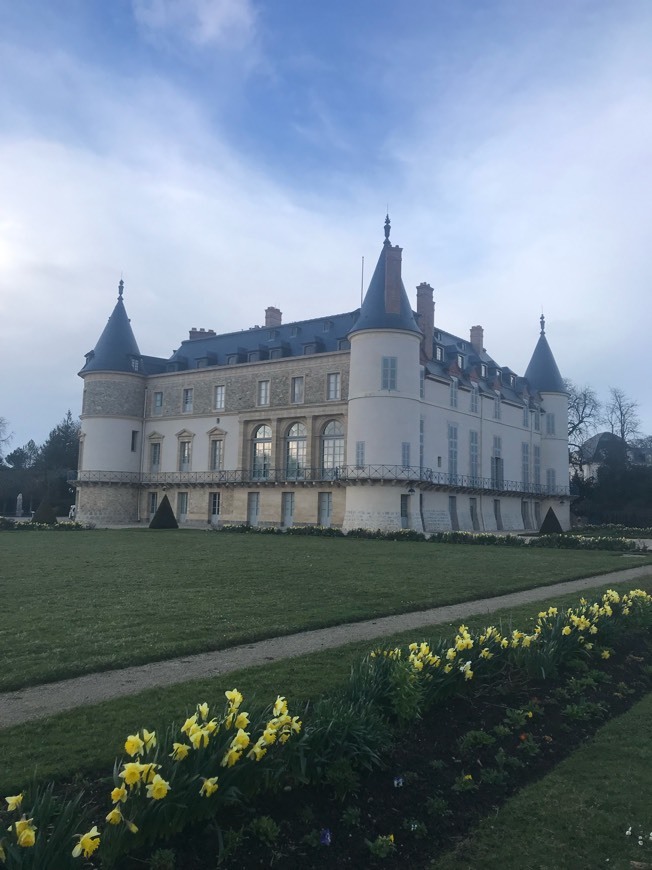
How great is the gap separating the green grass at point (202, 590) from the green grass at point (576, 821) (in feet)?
13.4

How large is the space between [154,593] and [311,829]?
8.29 m

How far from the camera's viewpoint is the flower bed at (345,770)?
11.4 feet

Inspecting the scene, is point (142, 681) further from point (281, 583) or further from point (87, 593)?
point (281, 583)

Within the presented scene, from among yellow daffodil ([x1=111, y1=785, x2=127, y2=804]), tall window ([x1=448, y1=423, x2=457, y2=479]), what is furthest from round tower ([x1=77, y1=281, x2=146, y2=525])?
yellow daffodil ([x1=111, y1=785, x2=127, y2=804])

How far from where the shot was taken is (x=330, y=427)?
1618 inches

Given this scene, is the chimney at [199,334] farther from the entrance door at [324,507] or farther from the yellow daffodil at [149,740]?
the yellow daffodil at [149,740]

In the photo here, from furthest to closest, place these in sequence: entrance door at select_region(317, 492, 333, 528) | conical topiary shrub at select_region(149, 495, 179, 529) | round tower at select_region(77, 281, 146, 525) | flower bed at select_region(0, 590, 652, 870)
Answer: round tower at select_region(77, 281, 146, 525), entrance door at select_region(317, 492, 333, 528), conical topiary shrub at select_region(149, 495, 179, 529), flower bed at select_region(0, 590, 652, 870)

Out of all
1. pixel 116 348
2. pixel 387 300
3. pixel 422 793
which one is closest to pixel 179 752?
pixel 422 793

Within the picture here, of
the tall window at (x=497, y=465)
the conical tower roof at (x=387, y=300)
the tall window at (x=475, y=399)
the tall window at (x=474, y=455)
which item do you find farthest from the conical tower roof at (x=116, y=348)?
the tall window at (x=497, y=465)

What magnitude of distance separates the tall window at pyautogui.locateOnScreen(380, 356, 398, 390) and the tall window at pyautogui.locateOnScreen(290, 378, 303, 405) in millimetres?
6862

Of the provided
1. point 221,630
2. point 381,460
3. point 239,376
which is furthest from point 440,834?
point 239,376

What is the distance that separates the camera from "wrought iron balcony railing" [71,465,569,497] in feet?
119

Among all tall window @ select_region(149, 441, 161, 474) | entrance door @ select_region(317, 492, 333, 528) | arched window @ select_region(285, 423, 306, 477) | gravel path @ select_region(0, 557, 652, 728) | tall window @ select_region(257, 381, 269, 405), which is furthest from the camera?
tall window @ select_region(149, 441, 161, 474)

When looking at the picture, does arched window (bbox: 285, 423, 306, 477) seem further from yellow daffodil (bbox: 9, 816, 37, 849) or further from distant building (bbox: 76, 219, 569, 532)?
yellow daffodil (bbox: 9, 816, 37, 849)
